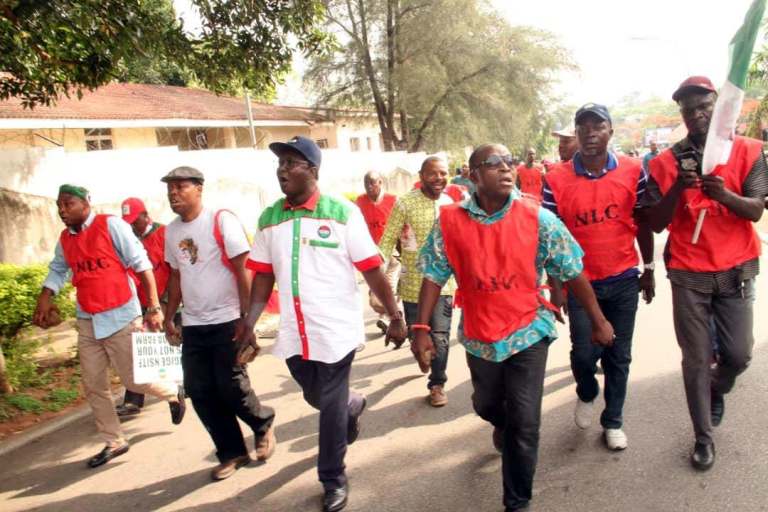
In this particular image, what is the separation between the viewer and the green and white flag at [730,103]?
10.1 ft

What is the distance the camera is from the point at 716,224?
11.1 feet

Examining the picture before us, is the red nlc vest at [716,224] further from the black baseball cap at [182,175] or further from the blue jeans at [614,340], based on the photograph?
the black baseball cap at [182,175]

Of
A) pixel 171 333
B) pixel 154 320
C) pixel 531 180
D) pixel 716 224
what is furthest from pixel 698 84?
pixel 531 180

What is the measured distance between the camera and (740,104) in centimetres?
310

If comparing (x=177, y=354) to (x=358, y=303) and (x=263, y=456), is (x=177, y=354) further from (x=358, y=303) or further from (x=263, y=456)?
(x=358, y=303)

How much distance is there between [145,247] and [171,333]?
5.01ft

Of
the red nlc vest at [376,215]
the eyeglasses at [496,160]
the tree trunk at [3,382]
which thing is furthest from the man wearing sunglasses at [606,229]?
the tree trunk at [3,382]

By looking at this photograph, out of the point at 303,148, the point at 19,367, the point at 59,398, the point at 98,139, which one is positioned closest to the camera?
the point at 303,148

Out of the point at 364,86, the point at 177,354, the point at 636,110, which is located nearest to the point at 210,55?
the point at 177,354

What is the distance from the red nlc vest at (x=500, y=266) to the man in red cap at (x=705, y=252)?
3.10 ft

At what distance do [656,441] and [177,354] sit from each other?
3287 mm

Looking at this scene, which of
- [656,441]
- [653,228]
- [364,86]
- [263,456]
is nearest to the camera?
[653,228]

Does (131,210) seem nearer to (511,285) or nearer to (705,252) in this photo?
(511,285)

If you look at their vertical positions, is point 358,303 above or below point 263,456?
above
